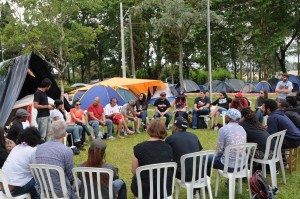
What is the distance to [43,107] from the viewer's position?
20.9 feet

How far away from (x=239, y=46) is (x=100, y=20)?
1210 centimetres

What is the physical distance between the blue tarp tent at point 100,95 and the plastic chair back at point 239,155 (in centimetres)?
740

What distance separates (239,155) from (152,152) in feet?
3.65

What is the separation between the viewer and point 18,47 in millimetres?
12781

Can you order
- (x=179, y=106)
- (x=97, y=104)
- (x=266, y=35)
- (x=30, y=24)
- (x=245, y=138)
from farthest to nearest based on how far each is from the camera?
(x=266, y=35), (x=30, y=24), (x=179, y=106), (x=97, y=104), (x=245, y=138)

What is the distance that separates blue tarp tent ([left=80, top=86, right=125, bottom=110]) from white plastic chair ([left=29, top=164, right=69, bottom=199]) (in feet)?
25.0

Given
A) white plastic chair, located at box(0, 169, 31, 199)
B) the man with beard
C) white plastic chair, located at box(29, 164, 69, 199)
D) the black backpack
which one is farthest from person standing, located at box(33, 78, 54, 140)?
the black backpack

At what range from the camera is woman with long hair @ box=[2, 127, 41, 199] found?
3527 millimetres

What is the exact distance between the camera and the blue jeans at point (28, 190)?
357 cm

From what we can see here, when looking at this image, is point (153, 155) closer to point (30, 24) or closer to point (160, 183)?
point (160, 183)

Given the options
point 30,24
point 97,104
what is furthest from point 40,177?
point 30,24

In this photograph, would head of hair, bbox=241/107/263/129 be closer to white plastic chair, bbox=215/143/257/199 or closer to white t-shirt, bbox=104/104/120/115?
white plastic chair, bbox=215/143/257/199

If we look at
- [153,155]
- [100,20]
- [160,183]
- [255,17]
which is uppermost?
[100,20]

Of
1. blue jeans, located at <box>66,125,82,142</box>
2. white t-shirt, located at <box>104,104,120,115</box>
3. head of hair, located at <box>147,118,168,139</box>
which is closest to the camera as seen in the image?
head of hair, located at <box>147,118,168,139</box>
